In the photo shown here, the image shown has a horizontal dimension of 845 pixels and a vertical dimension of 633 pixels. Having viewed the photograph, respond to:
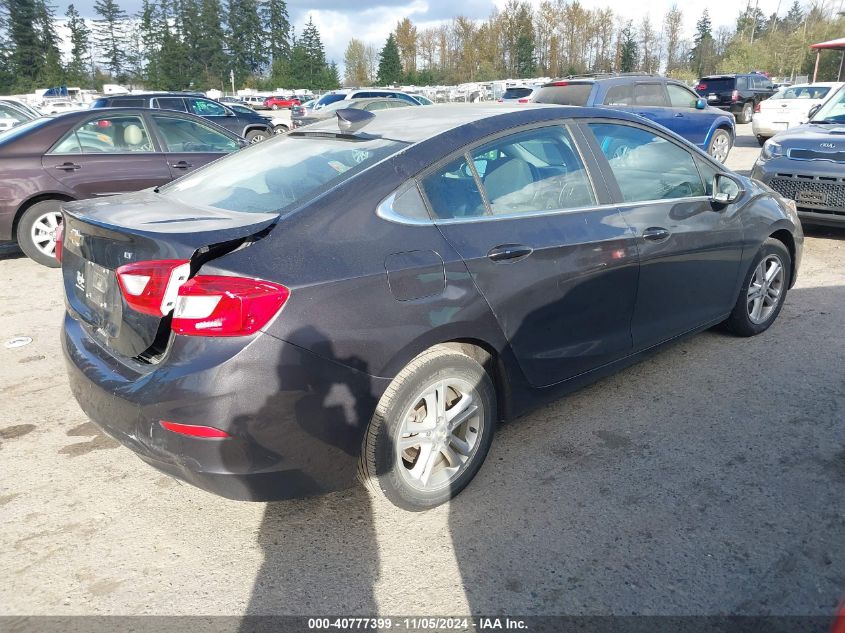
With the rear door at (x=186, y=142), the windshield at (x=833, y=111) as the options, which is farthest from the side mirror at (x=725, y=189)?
the rear door at (x=186, y=142)

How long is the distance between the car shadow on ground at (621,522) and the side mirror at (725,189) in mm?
1120

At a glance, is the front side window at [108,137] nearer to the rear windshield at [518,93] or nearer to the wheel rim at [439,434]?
the wheel rim at [439,434]

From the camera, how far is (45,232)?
277 inches

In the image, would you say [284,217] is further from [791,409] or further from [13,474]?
[791,409]

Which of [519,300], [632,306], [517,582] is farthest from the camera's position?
[632,306]

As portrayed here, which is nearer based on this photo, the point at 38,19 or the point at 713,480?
the point at 713,480

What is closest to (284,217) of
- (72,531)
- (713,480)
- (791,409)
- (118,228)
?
(118,228)

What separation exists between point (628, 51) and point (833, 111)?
8292 cm


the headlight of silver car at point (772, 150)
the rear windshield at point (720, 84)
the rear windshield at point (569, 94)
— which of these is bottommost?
the headlight of silver car at point (772, 150)

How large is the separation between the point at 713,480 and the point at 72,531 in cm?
A: 278

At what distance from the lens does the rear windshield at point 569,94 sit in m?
11.0

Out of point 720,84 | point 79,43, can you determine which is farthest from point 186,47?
point 720,84

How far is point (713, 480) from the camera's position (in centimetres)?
313

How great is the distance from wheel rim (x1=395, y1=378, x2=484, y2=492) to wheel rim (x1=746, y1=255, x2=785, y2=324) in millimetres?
2583
